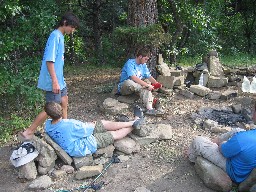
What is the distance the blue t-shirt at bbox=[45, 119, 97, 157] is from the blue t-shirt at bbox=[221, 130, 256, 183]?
177 cm

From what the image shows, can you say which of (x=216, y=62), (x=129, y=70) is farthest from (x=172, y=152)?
(x=216, y=62)

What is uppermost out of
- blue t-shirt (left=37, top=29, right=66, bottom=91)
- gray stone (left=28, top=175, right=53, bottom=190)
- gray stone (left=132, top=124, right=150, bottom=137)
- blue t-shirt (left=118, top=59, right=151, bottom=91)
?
blue t-shirt (left=37, top=29, right=66, bottom=91)

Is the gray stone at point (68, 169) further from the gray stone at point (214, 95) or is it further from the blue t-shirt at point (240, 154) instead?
the gray stone at point (214, 95)

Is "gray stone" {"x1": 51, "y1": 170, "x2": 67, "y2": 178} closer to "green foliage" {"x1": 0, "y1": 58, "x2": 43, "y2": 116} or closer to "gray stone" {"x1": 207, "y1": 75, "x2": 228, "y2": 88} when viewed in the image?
"green foliage" {"x1": 0, "y1": 58, "x2": 43, "y2": 116}

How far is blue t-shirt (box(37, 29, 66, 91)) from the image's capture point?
4.83 meters

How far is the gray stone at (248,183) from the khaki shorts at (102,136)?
6.02ft

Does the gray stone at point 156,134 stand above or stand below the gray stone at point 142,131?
below

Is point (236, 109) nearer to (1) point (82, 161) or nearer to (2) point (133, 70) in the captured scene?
(2) point (133, 70)

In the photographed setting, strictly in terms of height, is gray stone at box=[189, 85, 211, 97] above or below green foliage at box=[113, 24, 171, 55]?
below

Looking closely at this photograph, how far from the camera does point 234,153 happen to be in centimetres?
404

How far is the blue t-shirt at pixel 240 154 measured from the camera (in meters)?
3.94

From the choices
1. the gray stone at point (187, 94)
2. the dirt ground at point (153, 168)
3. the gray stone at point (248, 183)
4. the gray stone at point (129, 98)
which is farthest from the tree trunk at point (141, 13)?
the gray stone at point (248, 183)

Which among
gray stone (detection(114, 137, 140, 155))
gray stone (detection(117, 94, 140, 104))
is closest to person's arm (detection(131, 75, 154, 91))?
gray stone (detection(117, 94, 140, 104))

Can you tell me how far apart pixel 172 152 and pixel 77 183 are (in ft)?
→ 4.78
